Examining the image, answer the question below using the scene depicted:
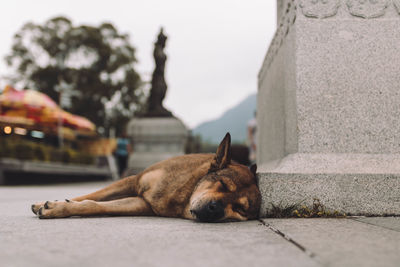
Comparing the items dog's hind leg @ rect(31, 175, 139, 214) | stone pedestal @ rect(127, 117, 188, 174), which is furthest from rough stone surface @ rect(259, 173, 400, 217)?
stone pedestal @ rect(127, 117, 188, 174)

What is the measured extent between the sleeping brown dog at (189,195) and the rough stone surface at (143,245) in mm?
204

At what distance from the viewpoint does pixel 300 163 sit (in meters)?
3.87

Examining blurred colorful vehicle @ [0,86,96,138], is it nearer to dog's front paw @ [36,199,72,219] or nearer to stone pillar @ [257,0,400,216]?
dog's front paw @ [36,199,72,219]

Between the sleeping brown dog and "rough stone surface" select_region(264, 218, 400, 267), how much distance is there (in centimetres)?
35

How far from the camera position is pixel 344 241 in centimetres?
238

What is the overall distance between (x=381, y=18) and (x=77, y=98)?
104ft

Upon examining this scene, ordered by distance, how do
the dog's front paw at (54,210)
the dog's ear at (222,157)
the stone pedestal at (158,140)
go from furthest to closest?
1. the stone pedestal at (158,140)
2. the dog's ear at (222,157)
3. the dog's front paw at (54,210)

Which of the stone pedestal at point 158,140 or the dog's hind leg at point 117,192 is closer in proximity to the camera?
the dog's hind leg at point 117,192

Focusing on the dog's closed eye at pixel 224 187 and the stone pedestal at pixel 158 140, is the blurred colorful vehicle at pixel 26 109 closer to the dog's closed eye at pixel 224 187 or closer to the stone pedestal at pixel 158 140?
the stone pedestal at pixel 158 140

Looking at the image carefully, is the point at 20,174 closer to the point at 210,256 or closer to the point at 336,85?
the point at 336,85

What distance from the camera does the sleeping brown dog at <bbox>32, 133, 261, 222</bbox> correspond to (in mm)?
3414

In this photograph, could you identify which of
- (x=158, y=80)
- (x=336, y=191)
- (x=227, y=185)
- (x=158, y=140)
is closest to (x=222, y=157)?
(x=227, y=185)

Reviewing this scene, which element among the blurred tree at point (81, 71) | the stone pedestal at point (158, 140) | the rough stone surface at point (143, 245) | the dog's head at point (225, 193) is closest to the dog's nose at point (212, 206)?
the dog's head at point (225, 193)

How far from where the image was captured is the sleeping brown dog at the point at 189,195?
3.41 metres
